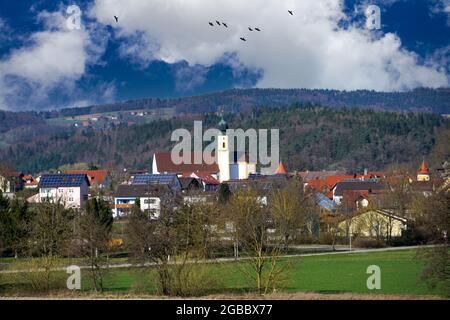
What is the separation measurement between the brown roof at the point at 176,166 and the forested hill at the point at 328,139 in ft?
65.1

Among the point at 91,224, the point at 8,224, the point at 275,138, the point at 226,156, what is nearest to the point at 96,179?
the point at 226,156

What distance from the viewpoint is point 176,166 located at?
12850 cm

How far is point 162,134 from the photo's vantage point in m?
193

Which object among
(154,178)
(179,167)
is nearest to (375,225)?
(154,178)

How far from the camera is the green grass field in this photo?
29188mm

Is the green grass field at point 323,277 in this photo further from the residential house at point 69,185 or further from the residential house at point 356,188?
the residential house at point 69,185

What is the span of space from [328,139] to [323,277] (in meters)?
123

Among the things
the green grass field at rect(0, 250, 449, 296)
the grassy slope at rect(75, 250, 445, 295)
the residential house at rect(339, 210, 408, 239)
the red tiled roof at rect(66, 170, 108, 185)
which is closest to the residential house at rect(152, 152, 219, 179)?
the red tiled roof at rect(66, 170, 108, 185)

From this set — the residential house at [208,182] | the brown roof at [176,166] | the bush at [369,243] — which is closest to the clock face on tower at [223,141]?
the brown roof at [176,166]

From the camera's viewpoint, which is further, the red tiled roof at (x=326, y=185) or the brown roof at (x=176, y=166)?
the brown roof at (x=176, y=166)

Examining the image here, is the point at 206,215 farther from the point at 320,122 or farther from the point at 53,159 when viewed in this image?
the point at 53,159

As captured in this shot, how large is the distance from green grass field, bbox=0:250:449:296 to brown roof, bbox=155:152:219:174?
3093 inches

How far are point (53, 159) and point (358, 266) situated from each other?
547 feet

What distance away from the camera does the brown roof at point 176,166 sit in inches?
4838
